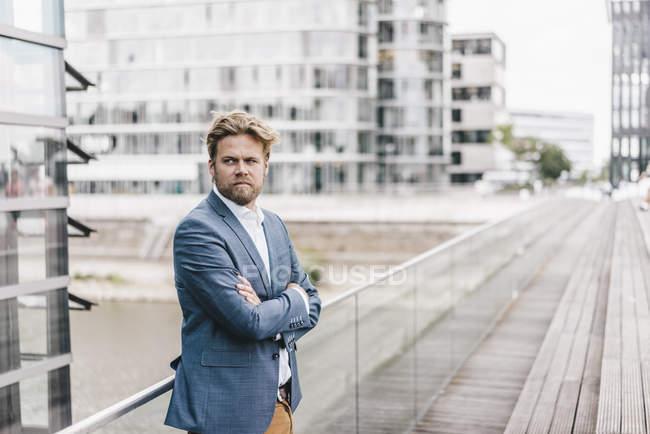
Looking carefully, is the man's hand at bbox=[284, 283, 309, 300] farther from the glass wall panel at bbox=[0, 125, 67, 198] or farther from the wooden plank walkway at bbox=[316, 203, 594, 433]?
the glass wall panel at bbox=[0, 125, 67, 198]

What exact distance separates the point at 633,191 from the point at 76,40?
135 feet

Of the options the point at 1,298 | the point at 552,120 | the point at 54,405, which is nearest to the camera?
the point at 1,298

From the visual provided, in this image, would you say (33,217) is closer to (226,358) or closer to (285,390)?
(285,390)

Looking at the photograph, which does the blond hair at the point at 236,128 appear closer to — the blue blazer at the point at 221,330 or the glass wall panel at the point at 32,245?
the blue blazer at the point at 221,330

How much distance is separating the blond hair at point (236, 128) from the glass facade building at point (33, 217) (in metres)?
3.65

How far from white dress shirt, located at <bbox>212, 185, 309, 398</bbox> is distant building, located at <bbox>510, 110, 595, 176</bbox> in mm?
147325

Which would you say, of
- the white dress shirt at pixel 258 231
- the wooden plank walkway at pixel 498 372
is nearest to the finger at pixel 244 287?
the white dress shirt at pixel 258 231

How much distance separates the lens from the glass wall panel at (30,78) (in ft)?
18.3

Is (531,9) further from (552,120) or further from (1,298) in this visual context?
(552,120)

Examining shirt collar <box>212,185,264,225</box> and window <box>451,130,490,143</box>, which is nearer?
shirt collar <box>212,185,264,225</box>

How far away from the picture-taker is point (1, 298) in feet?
18.1

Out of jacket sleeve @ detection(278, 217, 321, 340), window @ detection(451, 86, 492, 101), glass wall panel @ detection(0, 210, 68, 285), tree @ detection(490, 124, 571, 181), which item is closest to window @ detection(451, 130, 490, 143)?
window @ detection(451, 86, 492, 101)

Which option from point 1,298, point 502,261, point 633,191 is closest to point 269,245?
point 1,298

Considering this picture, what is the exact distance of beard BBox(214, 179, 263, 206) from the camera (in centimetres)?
239
